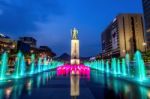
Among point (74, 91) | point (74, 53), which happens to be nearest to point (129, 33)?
point (74, 53)

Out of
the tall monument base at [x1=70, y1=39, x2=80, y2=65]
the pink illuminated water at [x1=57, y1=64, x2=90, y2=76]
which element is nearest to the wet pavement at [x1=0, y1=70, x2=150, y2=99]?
the pink illuminated water at [x1=57, y1=64, x2=90, y2=76]

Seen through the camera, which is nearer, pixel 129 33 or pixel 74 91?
pixel 74 91

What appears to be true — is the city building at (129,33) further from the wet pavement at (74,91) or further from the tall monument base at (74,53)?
the wet pavement at (74,91)

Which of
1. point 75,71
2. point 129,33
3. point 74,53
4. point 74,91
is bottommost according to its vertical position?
point 74,91

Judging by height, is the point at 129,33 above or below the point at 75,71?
above

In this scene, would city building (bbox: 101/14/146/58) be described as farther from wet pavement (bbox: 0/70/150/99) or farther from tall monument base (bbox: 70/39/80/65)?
wet pavement (bbox: 0/70/150/99)

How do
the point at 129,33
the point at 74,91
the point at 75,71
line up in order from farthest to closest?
the point at 129,33 < the point at 75,71 < the point at 74,91

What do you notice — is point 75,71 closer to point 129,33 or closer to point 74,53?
point 74,53

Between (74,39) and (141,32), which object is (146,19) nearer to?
(141,32)

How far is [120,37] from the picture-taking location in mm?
105250

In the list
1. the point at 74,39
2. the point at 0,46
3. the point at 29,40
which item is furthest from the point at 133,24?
the point at 29,40

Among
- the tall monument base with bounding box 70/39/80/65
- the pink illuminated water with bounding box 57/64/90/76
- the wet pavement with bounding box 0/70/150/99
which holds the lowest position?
the wet pavement with bounding box 0/70/150/99

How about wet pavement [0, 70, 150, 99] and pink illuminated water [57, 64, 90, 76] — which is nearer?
wet pavement [0, 70, 150, 99]

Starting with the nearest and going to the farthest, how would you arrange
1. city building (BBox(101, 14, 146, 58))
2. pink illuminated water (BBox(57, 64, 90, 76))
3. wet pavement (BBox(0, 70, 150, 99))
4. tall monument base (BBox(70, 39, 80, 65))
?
wet pavement (BBox(0, 70, 150, 99)) < pink illuminated water (BBox(57, 64, 90, 76)) < tall monument base (BBox(70, 39, 80, 65)) < city building (BBox(101, 14, 146, 58))
